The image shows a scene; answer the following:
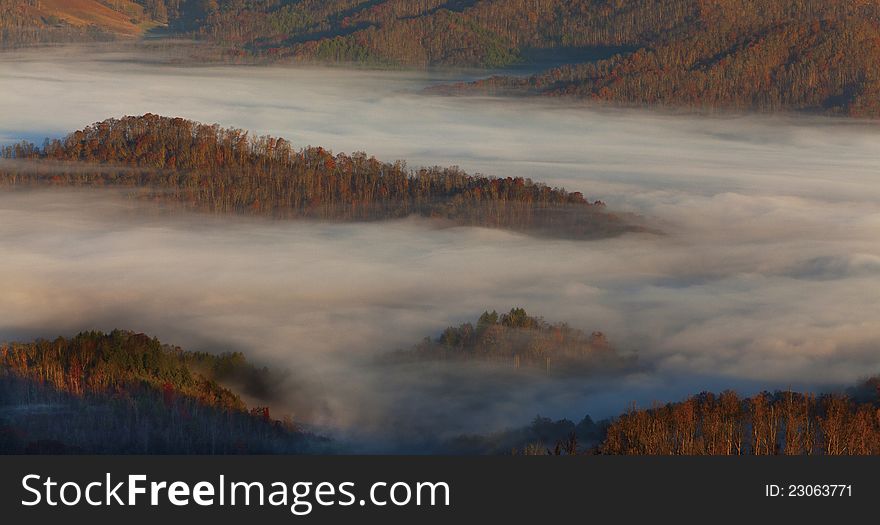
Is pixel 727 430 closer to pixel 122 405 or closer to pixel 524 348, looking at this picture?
pixel 122 405

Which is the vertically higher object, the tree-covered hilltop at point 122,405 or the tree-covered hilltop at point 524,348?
the tree-covered hilltop at point 122,405

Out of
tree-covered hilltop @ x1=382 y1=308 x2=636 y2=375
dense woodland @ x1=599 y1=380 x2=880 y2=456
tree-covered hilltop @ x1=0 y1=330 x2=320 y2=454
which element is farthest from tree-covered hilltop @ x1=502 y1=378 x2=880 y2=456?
tree-covered hilltop @ x1=382 y1=308 x2=636 y2=375

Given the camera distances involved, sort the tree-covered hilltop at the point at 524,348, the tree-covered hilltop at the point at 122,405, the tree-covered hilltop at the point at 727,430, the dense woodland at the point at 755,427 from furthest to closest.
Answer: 1. the tree-covered hilltop at the point at 524,348
2. the tree-covered hilltop at the point at 122,405
3. the tree-covered hilltop at the point at 727,430
4. the dense woodland at the point at 755,427

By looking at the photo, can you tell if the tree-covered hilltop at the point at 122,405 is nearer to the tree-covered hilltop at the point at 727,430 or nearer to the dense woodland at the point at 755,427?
the tree-covered hilltop at the point at 727,430

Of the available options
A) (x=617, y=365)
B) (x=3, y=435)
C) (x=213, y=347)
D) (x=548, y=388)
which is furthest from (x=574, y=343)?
(x=3, y=435)

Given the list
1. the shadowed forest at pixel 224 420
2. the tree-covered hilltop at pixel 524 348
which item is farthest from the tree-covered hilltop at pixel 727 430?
the tree-covered hilltop at pixel 524 348

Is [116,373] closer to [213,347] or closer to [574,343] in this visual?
[213,347]
